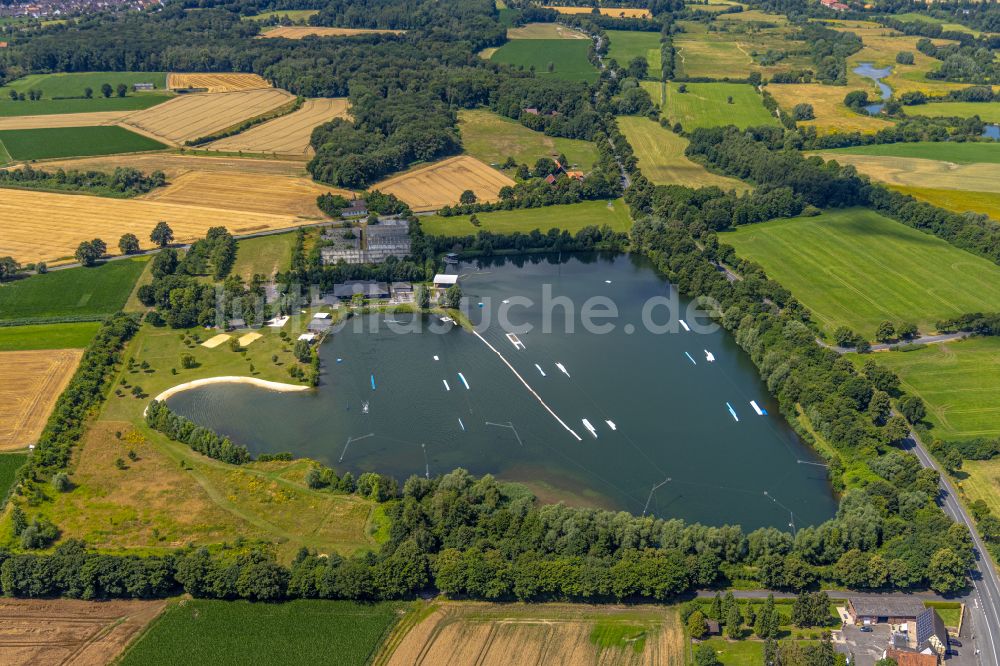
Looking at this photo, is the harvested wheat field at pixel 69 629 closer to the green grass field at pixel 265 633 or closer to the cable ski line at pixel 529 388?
the green grass field at pixel 265 633

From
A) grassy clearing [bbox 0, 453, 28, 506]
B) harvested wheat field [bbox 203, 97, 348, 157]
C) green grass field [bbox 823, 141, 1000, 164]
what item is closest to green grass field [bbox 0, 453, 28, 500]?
grassy clearing [bbox 0, 453, 28, 506]

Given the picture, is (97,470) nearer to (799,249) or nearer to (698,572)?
(698,572)

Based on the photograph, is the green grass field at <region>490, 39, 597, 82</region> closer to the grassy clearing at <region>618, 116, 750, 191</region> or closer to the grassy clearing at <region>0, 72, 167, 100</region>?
the grassy clearing at <region>618, 116, 750, 191</region>

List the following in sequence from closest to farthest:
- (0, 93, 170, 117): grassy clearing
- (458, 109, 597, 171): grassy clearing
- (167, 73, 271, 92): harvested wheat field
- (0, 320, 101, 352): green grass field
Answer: (0, 320, 101, 352): green grass field, (458, 109, 597, 171): grassy clearing, (0, 93, 170, 117): grassy clearing, (167, 73, 271, 92): harvested wheat field

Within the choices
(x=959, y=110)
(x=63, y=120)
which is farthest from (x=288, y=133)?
(x=959, y=110)

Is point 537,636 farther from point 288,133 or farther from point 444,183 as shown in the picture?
point 288,133

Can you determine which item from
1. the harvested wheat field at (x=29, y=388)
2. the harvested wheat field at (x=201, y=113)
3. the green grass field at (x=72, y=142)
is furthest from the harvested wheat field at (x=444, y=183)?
the harvested wheat field at (x=29, y=388)
